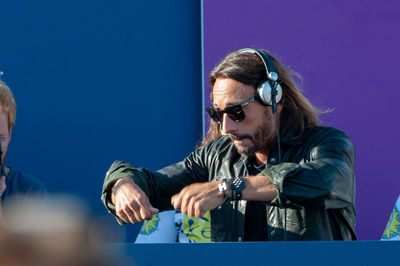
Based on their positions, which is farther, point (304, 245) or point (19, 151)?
point (19, 151)

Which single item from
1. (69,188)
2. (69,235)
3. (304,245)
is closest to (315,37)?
(69,188)

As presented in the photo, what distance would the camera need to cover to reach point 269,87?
2.11 meters

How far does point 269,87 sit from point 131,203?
651mm

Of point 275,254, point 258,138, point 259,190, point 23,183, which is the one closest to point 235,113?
point 258,138

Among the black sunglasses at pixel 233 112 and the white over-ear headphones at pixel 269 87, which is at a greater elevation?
the white over-ear headphones at pixel 269 87

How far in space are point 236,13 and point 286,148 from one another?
59.5 inches

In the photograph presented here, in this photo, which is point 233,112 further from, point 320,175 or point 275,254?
point 275,254

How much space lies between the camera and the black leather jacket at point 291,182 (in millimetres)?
1769

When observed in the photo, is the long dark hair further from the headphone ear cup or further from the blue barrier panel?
the blue barrier panel

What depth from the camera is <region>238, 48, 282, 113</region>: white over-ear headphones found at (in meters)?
2.06

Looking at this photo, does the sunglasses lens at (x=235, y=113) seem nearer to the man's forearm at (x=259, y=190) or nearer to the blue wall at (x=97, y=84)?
the man's forearm at (x=259, y=190)

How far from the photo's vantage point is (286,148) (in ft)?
7.14

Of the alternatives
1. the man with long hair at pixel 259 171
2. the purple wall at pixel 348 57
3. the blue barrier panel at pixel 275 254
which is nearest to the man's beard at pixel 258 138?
the man with long hair at pixel 259 171

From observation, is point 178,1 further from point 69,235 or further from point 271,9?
point 69,235
